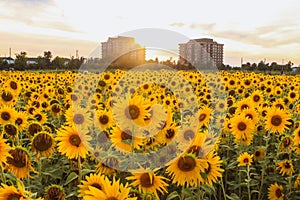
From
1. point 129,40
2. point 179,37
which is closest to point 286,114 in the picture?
point 179,37

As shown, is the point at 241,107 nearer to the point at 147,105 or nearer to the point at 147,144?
the point at 147,144

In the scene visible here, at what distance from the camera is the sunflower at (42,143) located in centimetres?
287

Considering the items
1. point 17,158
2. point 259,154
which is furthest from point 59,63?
point 17,158

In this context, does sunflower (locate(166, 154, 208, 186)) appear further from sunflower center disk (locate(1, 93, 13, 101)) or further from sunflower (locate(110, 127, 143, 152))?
sunflower center disk (locate(1, 93, 13, 101))

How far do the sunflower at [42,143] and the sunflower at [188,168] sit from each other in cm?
108

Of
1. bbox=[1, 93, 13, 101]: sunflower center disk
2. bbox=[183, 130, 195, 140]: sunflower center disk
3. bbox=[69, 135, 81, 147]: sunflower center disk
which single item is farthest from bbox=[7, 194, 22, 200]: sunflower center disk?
bbox=[1, 93, 13, 101]: sunflower center disk

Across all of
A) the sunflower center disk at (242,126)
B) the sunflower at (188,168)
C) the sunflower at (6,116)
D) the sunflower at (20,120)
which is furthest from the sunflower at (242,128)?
the sunflower at (6,116)

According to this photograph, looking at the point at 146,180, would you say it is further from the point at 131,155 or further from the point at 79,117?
the point at 79,117

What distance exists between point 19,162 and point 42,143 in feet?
1.19

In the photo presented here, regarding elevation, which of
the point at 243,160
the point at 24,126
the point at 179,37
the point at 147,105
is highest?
the point at 179,37

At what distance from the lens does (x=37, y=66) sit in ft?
132

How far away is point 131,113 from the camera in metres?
3.12

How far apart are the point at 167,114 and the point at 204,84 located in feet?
27.8

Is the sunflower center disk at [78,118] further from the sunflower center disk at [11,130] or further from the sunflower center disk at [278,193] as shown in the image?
the sunflower center disk at [278,193]
